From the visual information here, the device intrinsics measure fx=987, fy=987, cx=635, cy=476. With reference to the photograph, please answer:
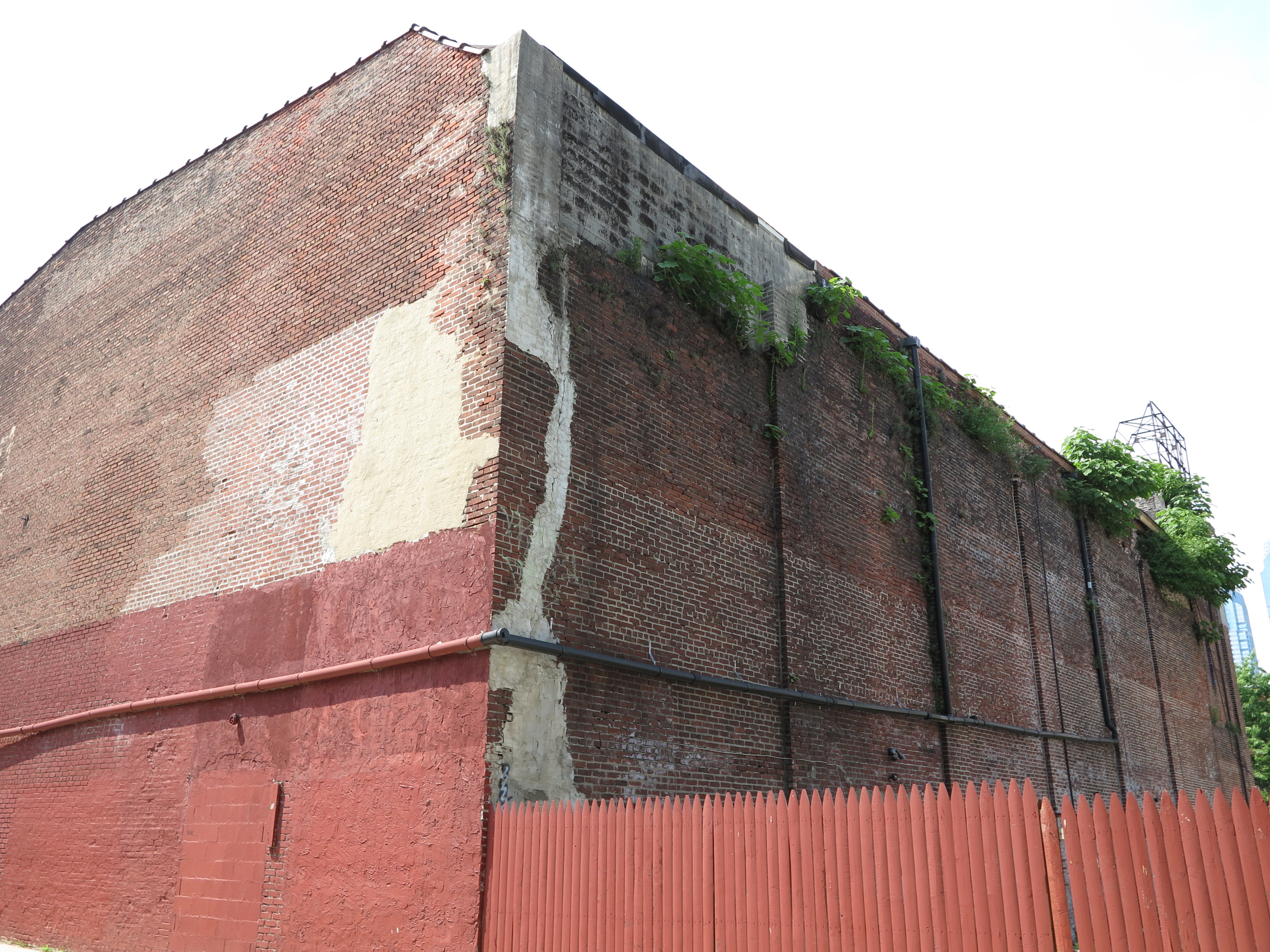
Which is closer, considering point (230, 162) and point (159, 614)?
point (159, 614)

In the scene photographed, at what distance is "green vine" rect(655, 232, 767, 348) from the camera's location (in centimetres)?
1102

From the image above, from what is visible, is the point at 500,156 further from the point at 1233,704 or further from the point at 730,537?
the point at 1233,704

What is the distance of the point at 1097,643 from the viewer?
18.7m

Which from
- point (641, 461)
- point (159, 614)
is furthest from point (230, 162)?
point (641, 461)

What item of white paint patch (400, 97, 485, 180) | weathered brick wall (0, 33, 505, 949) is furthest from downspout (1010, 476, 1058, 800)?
white paint patch (400, 97, 485, 180)

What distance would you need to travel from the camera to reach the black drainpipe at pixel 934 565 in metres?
13.3

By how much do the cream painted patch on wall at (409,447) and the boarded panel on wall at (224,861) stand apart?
2392 mm

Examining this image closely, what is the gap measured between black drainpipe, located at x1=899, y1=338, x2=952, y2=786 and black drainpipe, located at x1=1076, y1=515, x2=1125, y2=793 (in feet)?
19.9

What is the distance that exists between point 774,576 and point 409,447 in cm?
437

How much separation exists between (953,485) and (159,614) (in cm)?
1154

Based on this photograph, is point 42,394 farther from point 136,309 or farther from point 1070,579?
point 1070,579

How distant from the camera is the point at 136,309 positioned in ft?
46.1

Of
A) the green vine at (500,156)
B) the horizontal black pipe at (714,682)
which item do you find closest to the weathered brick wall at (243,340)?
the green vine at (500,156)

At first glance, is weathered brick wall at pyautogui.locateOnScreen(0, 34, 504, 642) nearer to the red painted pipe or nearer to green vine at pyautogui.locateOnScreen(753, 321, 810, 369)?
the red painted pipe
